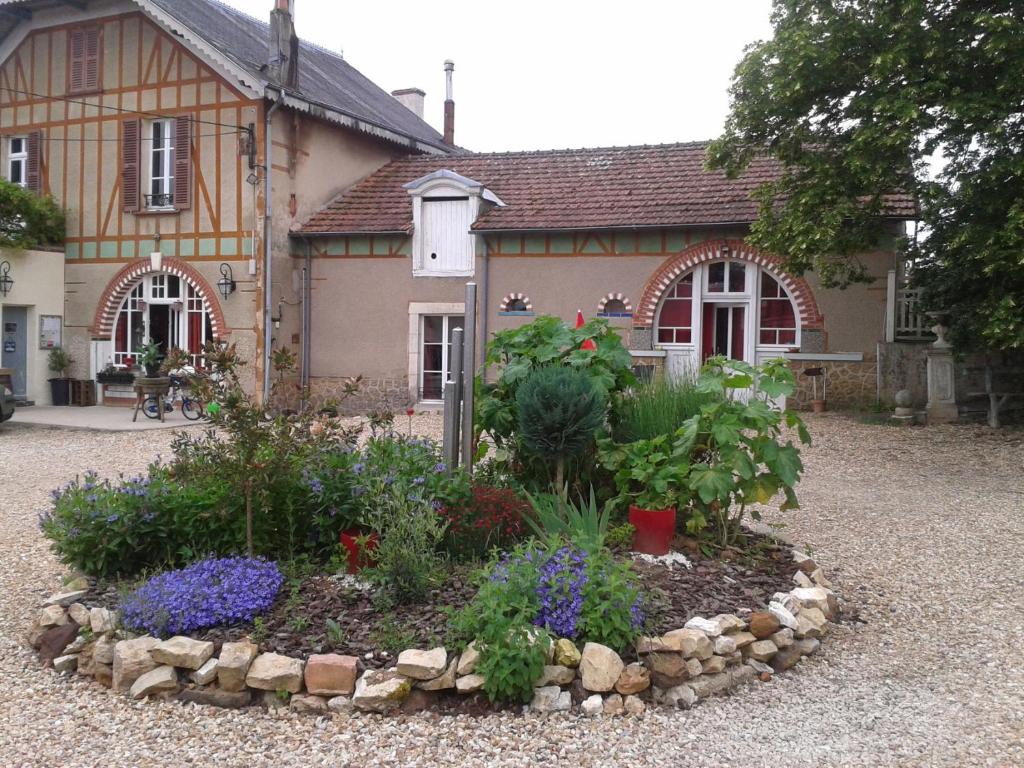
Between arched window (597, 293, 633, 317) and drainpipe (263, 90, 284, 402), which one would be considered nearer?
arched window (597, 293, 633, 317)

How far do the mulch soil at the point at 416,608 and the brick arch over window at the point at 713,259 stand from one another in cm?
927

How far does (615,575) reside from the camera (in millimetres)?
4062

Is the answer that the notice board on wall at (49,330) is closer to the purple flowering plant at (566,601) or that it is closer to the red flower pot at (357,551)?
the red flower pot at (357,551)

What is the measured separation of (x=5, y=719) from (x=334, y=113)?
13686mm

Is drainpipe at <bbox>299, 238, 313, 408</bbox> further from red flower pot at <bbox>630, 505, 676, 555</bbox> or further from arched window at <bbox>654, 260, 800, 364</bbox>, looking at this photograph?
red flower pot at <bbox>630, 505, 676, 555</bbox>

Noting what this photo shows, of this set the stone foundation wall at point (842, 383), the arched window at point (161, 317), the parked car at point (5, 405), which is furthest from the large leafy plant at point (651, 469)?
the arched window at point (161, 317)

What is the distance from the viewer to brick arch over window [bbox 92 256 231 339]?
617 inches

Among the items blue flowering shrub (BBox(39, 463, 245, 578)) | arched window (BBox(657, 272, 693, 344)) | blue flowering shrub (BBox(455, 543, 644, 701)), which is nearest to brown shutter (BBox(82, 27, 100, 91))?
arched window (BBox(657, 272, 693, 344))

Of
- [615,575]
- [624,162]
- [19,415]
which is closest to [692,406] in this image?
Result: [615,575]

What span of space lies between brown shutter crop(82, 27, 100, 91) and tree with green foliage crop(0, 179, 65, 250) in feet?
6.99

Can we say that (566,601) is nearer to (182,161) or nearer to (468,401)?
(468,401)

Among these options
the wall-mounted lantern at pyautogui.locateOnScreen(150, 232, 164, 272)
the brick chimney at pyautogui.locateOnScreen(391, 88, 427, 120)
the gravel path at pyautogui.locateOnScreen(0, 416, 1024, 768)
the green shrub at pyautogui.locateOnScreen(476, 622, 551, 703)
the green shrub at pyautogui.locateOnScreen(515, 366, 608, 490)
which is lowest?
the gravel path at pyautogui.locateOnScreen(0, 416, 1024, 768)

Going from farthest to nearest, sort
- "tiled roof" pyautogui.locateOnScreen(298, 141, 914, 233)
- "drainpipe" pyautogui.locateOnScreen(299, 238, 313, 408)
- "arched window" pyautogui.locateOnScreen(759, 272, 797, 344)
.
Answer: "drainpipe" pyautogui.locateOnScreen(299, 238, 313, 408)
"tiled roof" pyautogui.locateOnScreen(298, 141, 914, 233)
"arched window" pyautogui.locateOnScreen(759, 272, 797, 344)

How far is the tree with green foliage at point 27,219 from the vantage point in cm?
1577
